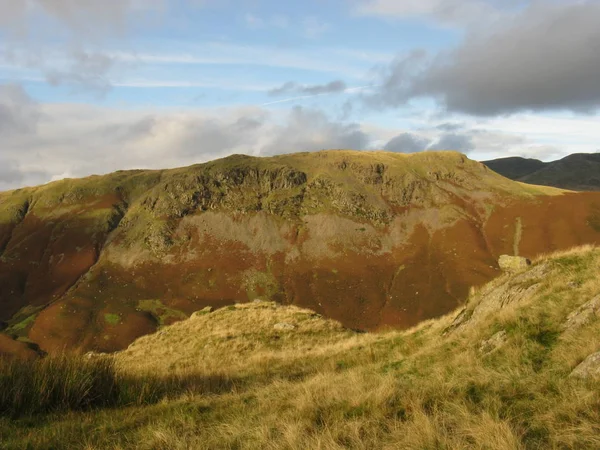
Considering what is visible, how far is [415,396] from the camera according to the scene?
7.40 meters

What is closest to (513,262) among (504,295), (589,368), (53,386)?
(504,295)

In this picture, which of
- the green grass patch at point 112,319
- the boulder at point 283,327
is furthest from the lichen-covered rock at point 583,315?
the green grass patch at point 112,319

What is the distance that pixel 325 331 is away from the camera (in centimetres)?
2595

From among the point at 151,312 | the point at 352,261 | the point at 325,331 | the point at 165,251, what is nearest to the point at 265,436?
the point at 325,331

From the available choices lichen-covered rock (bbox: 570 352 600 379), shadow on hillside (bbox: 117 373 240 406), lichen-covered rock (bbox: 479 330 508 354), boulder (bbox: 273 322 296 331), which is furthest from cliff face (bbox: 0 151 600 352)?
lichen-covered rock (bbox: 570 352 600 379)

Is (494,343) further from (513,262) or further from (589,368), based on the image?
(513,262)

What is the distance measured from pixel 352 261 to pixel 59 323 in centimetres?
8013

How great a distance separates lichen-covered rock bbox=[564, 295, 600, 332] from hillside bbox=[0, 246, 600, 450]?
36mm

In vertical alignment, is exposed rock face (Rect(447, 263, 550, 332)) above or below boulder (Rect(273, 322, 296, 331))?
above

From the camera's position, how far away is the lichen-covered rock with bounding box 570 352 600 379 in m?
7.37

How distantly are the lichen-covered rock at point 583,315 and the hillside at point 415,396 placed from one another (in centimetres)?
4

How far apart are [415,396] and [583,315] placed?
5866 millimetres

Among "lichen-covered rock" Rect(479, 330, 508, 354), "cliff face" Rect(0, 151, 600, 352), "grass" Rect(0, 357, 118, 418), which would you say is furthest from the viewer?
"cliff face" Rect(0, 151, 600, 352)

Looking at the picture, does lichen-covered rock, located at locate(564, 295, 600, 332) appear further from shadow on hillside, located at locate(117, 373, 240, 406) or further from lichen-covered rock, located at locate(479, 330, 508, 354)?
shadow on hillside, located at locate(117, 373, 240, 406)
